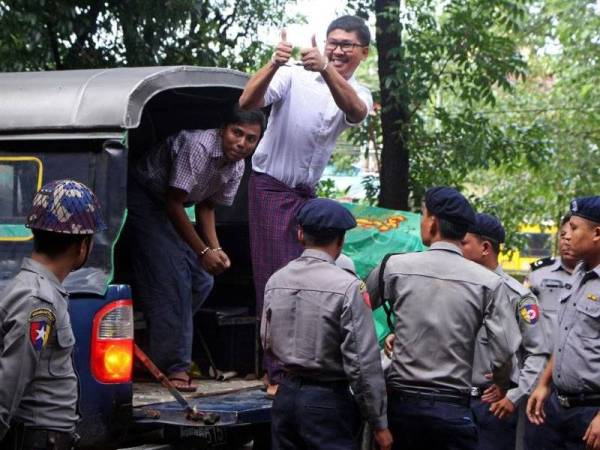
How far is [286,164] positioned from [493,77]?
17.3 ft

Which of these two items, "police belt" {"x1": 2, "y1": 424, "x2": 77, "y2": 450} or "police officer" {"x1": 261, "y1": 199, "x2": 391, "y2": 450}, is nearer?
"police belt" {"x1": 2, "y1": 424, "x2": 77, "y2": 450}

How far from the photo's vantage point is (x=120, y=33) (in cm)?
1115

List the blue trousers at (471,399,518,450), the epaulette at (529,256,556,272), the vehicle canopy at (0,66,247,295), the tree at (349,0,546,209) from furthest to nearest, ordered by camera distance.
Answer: the tree at (349,0,546,209) < the epaulette at (529,256,556,272) < the blue trousers at (471,399,518,450) < the vehicle canopy at (0,66,247,295)

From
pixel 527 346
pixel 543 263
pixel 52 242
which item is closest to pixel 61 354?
pixel 52 242

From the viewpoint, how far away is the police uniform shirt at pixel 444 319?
5.03 m

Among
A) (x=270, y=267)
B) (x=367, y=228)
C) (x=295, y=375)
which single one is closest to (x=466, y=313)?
(x=295, y=375)

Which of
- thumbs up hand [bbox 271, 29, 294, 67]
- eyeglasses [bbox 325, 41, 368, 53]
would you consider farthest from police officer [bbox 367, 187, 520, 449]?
eyeglasses [bbox 325, 41, 368, 53]

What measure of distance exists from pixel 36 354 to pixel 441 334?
1899 millimetres

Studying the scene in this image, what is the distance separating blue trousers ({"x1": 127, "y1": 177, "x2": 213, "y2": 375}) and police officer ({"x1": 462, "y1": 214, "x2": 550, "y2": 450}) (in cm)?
163

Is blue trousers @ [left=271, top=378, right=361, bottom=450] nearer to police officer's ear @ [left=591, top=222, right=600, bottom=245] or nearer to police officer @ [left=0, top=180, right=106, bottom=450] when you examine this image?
police officer @ [left=0, top=180, right=106, bottom=450]

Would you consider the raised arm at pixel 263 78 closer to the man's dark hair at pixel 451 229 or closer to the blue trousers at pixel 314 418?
the man's dark hair at pixel 451 229

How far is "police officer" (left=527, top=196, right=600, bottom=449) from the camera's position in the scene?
5.58m

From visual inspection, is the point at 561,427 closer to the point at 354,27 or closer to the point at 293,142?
the point at 293,142

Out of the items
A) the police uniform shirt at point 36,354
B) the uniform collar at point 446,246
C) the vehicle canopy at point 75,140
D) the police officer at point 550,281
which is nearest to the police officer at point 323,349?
the uniform collar at point 446,246
